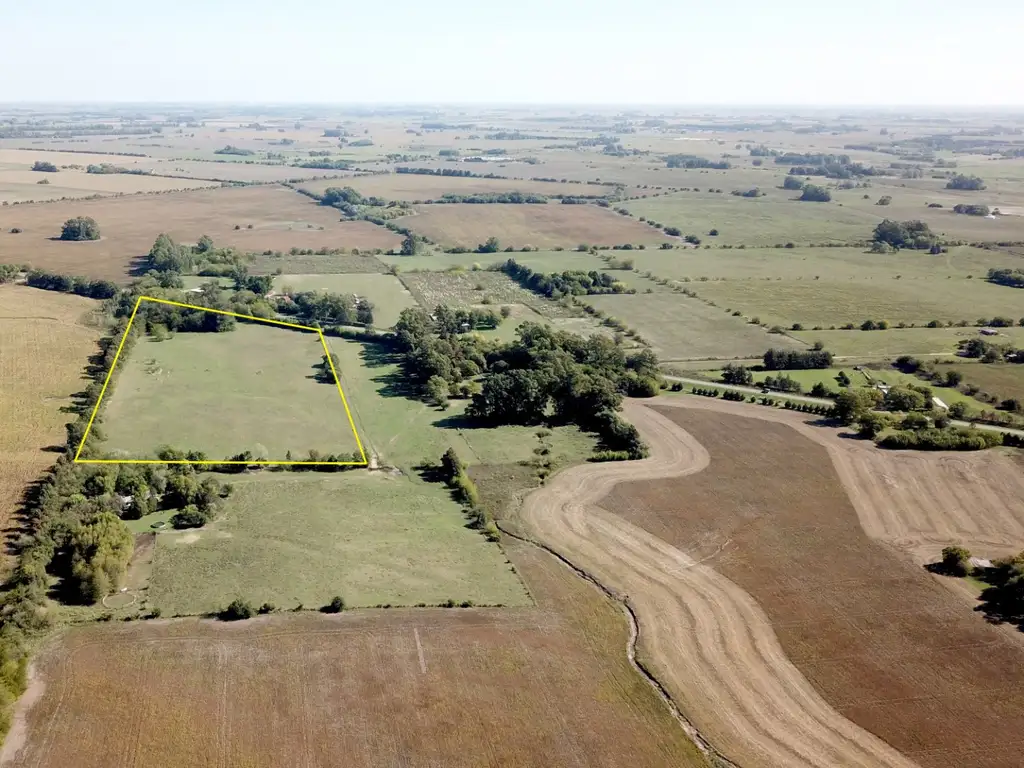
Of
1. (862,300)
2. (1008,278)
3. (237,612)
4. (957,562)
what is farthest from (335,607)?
(1008,278)

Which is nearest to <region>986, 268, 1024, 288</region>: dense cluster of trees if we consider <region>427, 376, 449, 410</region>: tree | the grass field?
the grass field

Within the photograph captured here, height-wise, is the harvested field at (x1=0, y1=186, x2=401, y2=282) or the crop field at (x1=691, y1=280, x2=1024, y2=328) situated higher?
the harvested field at (x1=0, y1=186, x2=401, y2=282)

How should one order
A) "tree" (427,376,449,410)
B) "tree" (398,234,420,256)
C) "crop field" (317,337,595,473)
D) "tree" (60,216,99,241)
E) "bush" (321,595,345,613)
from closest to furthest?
"bush" (321,595,345,613), "crop field" (317,337,595,473), "tree" (427,376,449,410), "tree" (398,234,420,256), "tree" (60,216,99,241)

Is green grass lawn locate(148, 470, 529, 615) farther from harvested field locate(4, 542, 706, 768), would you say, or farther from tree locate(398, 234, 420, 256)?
tree locate(398, 234, 420, 256)

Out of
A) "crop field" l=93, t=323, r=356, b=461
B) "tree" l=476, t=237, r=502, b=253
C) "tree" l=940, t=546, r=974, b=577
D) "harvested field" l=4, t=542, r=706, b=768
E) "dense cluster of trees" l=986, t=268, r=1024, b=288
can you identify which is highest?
"tree" l=476, t=237, r=502, b=253

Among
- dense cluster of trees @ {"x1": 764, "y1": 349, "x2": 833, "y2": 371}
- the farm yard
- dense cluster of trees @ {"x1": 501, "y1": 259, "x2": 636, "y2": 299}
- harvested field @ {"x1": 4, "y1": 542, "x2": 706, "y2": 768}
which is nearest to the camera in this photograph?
harvested field @ {"x1": 4, "y1": 542, "x2": 706, "y2": 768}

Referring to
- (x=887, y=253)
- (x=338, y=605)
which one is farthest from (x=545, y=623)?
(x=887, y=253)
